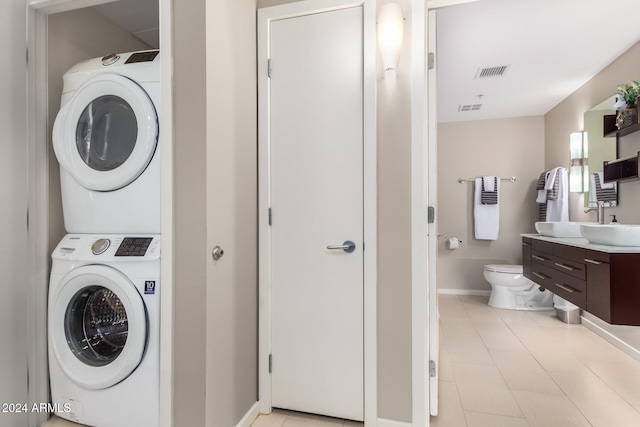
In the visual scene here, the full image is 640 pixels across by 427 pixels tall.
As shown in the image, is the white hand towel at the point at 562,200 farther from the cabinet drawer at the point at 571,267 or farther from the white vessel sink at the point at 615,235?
the white vessel sink at the point at 615,235

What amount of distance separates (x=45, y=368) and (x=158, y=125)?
1390 mm

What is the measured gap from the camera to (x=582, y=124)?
11.0ft

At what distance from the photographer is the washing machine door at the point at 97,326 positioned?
1487mm

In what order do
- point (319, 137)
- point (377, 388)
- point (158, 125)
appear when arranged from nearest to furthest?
1. point (158, 125)
2. point (377, 388)
3. point (319, 137)

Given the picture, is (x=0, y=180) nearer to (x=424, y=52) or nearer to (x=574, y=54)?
(x=424, y=52)

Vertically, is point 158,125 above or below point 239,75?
below

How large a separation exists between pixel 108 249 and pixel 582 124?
4.19m

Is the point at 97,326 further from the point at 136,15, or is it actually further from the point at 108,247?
the point at 136,15

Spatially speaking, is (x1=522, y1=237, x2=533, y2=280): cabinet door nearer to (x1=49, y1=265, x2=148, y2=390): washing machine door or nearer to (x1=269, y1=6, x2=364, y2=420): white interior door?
(x1=269, y1=6, x2=364, y2=420): white interior door

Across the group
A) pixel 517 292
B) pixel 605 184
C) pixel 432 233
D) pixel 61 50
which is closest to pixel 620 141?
pixel 605 184

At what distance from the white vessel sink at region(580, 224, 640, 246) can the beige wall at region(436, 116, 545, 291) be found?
259cm

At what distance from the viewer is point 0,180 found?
157cm

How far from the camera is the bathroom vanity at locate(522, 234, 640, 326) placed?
1.64 metres

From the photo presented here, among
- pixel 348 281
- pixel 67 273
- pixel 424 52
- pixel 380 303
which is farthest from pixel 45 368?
pixel 424 52
